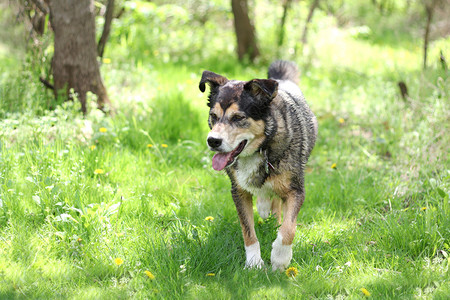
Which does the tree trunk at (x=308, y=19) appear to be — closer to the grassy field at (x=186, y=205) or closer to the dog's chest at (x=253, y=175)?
the grassy field at (x=186, y=205)

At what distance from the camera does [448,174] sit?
4082 millimetres

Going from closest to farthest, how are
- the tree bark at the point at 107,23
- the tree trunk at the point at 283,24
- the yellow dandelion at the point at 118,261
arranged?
the yellow dandelion at the point at 118,261 → the tree bark at the point at 107,23 → the tree trunk at the point at 283,24

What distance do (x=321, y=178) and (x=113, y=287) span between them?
2756 millimetres

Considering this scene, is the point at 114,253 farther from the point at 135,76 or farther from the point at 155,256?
the point at 135,76

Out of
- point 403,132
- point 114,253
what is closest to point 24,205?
point 114,253

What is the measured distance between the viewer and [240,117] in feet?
11.1

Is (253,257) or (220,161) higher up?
(220,161)

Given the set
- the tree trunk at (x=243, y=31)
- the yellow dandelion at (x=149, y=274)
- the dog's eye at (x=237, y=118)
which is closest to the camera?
the yellow dandelion at (x=149, y=274)

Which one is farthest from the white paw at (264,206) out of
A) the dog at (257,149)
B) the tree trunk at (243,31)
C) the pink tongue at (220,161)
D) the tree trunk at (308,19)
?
the tree trunk at (308,19)

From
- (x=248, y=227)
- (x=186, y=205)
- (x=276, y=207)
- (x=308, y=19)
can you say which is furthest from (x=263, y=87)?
(x=308, y=19)

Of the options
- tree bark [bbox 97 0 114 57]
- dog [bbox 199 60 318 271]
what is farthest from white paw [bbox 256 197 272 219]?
tree bark [bbox 97 0 114 57]

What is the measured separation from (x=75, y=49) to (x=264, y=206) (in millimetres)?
3162

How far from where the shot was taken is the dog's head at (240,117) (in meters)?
3.32

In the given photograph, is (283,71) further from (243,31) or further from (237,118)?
(243,31)
